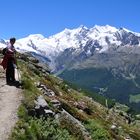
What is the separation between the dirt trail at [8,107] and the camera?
68.3ft

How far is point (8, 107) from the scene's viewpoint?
2420 centimetres

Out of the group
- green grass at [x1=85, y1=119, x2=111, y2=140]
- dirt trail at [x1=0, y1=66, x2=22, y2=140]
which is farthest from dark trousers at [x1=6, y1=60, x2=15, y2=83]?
green grass at [x1=85, y1=119, x2=111, y2=140]

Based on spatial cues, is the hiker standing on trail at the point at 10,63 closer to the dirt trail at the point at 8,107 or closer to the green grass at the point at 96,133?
the dirt trail at the point at 8,107

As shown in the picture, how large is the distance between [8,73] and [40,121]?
870cm

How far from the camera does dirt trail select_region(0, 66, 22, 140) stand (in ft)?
68.3

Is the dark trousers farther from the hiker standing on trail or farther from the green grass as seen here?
the green grass

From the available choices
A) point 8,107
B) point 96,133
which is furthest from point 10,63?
point 96,133

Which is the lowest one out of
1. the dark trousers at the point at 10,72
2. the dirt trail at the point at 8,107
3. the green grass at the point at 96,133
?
the green grass at the point at 96,133

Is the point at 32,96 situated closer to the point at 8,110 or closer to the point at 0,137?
the point at 8,110

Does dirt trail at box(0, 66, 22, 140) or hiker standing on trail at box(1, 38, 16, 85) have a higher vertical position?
hiker standing on trail at box(1, 38, 16, 85)

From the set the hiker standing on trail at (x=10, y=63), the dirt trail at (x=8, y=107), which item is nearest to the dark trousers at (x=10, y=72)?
the hiker standing on trail at (x=10, y=63)

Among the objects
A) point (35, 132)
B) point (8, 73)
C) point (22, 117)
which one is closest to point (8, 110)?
point (22, 117)

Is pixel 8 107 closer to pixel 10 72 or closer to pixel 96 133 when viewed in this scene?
pixel 10 72

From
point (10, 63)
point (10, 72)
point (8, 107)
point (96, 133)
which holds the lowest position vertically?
point (96, 133)
